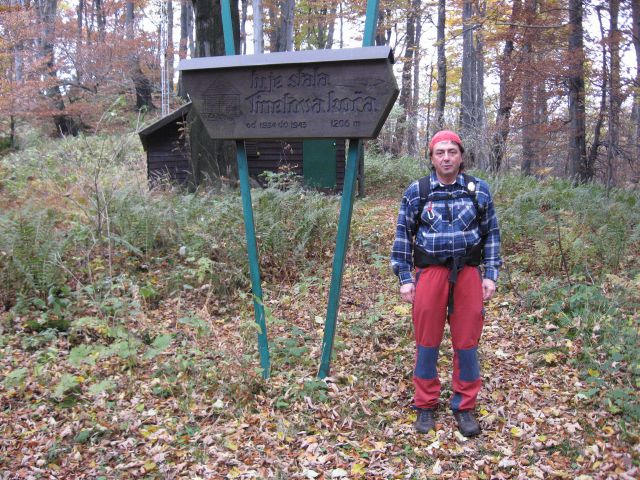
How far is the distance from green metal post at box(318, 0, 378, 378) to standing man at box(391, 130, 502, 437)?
0.48 m

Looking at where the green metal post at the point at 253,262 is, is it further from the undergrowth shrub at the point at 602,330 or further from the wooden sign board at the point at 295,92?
the undergrowth shrub at the point at 602,330

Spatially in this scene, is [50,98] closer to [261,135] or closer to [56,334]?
[56,334]

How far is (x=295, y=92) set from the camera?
3.79 m

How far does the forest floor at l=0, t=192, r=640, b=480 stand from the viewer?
332cm

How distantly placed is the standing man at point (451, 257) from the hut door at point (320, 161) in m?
11.1

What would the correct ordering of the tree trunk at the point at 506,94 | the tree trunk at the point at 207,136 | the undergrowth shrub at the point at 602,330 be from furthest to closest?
the tree trunk at the point at 506,94 → the tree trunk at the point at 207,136 → the undergrowth shrub at the point at 602,330

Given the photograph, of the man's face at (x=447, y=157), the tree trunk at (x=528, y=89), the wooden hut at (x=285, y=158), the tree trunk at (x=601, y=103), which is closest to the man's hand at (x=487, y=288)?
the man's face at (x=447, y=157)

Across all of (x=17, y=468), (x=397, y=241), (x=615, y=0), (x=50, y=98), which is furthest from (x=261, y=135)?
(x=50, y=98)

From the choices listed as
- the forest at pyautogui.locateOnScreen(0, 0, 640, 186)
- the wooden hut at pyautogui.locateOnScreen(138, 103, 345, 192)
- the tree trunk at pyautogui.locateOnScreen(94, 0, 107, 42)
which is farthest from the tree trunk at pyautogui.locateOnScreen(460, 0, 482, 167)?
the tree trunk at pyautogui.locateOnScreen(94, 0, 107, 42)

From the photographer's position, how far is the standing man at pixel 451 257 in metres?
3.42

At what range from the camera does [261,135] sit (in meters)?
3.95

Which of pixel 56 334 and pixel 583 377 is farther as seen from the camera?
pixel 56 334

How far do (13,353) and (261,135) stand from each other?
9.92 feet

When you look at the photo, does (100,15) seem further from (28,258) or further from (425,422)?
(425,422)
